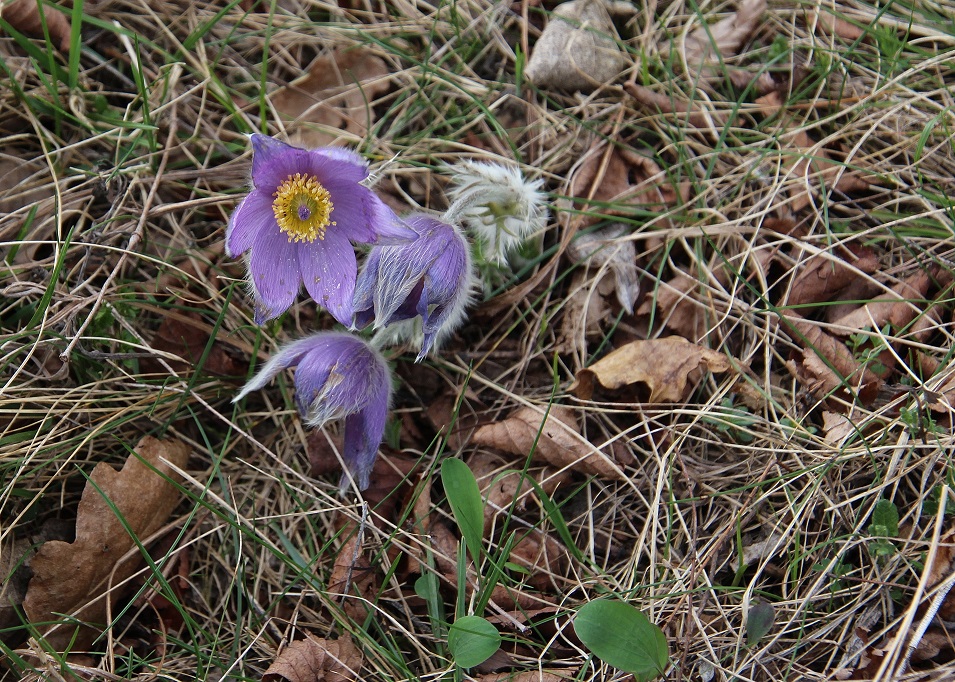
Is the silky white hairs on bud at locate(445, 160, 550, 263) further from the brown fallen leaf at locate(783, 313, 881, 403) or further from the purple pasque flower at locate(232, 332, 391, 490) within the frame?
the brown fallen leaf at locate(783, 313, 881, 403)

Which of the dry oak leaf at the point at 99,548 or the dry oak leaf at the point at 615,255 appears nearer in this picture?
the dry oak leaf at the point at 99,548

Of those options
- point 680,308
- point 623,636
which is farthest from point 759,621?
point 680,308

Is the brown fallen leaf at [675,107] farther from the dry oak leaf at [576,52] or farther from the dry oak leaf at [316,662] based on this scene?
the dry oak leaf at [316,662]

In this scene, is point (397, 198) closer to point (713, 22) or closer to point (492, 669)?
point (713, 22)

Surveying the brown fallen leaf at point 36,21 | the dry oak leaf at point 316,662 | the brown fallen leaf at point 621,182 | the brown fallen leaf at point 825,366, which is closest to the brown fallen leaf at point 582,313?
the brown fallen leaf at point 621,182

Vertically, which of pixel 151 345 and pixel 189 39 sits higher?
pixel 189 39

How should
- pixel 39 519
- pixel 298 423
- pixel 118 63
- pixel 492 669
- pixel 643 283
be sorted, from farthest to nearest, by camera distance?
pixel 118 63 < pixel 643 283 < pixel 298 423 < pixel 39 519 < pixel 492 669

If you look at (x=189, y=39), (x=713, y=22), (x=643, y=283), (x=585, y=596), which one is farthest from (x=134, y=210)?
(x=713, y=22)
